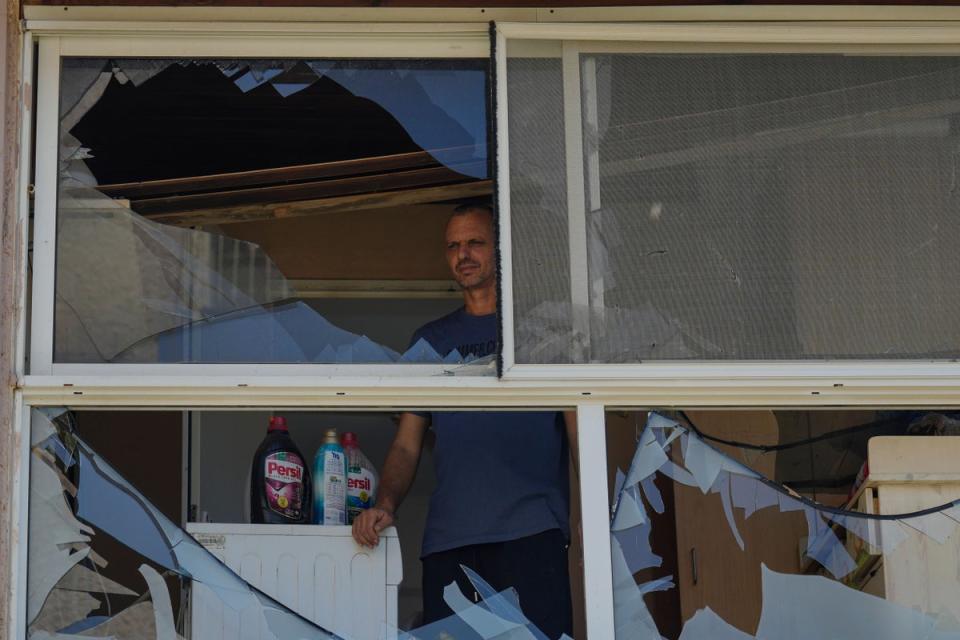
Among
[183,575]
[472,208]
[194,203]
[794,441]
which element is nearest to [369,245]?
[194,203]

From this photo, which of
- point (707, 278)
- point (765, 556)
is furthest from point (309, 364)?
point (765, 556)

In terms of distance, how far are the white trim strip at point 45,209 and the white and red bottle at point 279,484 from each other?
616mm

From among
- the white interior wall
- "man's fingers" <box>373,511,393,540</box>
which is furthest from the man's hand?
the white interior wall

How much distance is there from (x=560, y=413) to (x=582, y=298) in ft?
0.85

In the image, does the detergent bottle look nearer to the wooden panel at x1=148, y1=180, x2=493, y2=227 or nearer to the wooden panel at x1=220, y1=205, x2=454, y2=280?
the wooden panel at x1=148, y1=180, x2=493, y2=227

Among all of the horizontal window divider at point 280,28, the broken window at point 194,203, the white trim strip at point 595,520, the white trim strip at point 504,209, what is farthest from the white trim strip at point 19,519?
the white trim strip at point 595,520

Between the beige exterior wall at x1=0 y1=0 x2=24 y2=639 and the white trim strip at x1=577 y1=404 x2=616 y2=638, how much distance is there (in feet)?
3.41

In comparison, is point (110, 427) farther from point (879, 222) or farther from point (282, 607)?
point (879, 222)

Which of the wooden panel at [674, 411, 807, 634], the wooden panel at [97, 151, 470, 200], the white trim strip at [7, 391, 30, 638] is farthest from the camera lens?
the wooden panel at [97, 151, 470, 200]

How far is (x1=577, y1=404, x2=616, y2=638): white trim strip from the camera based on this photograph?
2730mm

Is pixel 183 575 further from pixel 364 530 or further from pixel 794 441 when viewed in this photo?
pixel 794 441

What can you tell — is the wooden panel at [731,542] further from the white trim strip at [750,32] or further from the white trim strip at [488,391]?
the white trim strip at [750,32]

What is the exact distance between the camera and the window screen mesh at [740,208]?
113 inches

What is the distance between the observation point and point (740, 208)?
293 centimetres
